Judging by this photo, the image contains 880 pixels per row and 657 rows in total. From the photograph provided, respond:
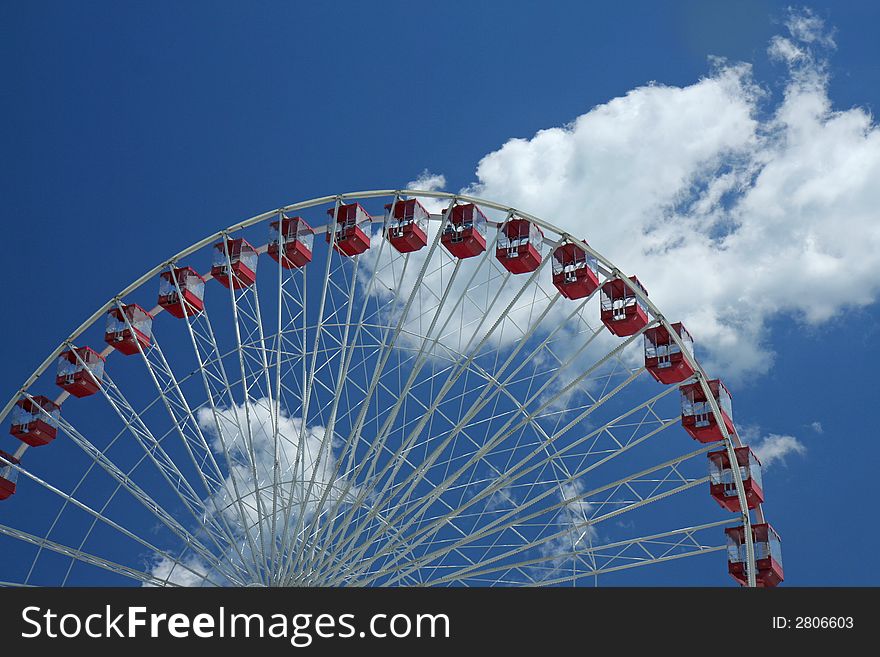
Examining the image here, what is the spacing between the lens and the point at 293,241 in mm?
34531

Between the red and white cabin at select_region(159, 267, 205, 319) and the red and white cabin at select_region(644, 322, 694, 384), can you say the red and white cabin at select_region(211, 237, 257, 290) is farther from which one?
the red and white cabin at select_region(644, 322, 694, 384)

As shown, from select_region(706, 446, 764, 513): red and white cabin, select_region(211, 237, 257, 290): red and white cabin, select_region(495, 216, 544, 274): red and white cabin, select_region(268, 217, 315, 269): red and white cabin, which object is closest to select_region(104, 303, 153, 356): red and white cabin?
select_region(211, 237, 257, 290): red and white cabin

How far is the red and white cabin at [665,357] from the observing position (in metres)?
31.6

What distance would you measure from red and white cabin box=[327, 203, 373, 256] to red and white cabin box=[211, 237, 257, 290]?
2614mm

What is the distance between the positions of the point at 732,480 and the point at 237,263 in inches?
567

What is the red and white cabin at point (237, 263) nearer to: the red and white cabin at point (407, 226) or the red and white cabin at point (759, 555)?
the red and white cabin at point (407, 226)

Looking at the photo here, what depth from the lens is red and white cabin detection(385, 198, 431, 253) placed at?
3328 centimetres

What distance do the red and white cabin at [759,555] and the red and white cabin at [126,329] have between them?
54.8 ft

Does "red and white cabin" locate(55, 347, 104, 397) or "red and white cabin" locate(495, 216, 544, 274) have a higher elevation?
"red and white cabin" locate(495, 216, 544, 274)

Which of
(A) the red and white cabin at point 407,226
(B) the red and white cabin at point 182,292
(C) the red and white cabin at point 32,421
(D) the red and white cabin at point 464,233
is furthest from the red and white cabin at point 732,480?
(C) the red and white cabin at point 32,421

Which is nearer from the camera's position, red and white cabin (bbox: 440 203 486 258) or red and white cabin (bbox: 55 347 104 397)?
red and white cabin (bbox: 440 203 486 258)
